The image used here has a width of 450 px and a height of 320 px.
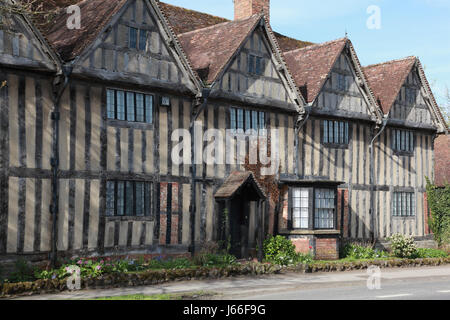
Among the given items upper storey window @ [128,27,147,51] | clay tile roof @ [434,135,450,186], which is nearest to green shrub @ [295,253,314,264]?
upper storey window @ [128,27,147,51]

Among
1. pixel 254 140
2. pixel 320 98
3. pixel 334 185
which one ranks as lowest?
pixel 334 185

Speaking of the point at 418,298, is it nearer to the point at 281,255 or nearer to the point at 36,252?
the point at 281,255

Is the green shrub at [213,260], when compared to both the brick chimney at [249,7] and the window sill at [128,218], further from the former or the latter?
the brick chimney at [249,7]

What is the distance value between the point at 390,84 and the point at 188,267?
47.5 ft

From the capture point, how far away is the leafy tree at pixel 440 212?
29.2 meters

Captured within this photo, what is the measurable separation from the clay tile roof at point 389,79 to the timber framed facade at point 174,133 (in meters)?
0.08

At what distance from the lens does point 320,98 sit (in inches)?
973

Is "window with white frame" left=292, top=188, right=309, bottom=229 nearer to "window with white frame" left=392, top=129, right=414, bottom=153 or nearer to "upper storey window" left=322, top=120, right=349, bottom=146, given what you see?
"upper storey window" left=322, top=120, right=349, bottom=146

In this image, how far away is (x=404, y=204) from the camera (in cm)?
2877

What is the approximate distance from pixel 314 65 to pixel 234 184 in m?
7.28

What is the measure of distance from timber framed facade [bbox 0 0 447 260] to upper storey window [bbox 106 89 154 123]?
0.04m

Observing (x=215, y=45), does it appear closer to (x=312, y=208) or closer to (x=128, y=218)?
(x=312, y=208)

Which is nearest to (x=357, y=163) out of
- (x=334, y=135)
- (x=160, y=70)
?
(x=334, y=135)

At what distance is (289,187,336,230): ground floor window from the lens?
23281 millimetres
